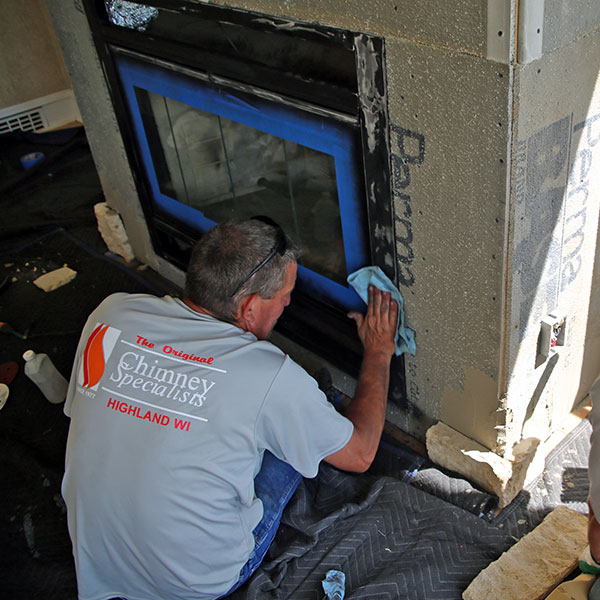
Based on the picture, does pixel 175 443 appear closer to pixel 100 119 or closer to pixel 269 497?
pixel 269 497

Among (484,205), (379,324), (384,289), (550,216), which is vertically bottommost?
(379,324)

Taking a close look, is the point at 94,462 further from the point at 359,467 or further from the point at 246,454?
the point at 359,467

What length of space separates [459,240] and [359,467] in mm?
787

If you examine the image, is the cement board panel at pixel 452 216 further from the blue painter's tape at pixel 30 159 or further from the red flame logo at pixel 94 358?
the blue painter's tape at pixel 30 159

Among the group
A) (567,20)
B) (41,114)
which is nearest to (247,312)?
(567,20)

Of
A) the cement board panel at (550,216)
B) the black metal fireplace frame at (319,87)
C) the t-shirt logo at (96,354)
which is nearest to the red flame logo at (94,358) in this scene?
the t-shirt logo at (96,354)

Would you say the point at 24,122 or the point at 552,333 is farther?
the point at 24,122

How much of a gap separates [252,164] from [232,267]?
0.86 m

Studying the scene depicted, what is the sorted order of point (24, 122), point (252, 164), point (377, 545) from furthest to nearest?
point (24, 122)
point (252, 164)
point (377, 545)

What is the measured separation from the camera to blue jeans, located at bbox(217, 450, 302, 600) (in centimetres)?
213

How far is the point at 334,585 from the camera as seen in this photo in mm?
2062

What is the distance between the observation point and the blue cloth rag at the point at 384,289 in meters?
2.22

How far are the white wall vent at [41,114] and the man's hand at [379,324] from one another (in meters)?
4.53

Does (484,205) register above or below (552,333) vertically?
above
